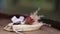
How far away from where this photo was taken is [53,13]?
1.16 meters

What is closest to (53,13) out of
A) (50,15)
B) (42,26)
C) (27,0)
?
(50,15)

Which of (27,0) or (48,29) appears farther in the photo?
(27,0)

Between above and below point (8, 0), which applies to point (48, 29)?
below

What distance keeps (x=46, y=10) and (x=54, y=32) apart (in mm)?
199

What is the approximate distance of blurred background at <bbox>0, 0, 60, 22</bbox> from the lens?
115cm

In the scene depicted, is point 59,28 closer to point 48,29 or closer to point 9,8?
point 48,29

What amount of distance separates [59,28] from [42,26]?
14 centimetres

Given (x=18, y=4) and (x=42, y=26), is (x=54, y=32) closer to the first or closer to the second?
(x=42, y=26)

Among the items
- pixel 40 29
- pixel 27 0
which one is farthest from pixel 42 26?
pixel 27 0

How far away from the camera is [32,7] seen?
1.29 m

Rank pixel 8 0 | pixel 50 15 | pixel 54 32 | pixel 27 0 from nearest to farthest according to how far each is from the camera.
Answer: pixel 54 32 < pixel 50 15 < pixel 27 0 < pixel 8 0

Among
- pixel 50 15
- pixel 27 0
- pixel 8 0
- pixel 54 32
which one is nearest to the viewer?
pixel 54 32

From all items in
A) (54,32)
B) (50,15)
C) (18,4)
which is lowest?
(54,32)

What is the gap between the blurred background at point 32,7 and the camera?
3.77ft
